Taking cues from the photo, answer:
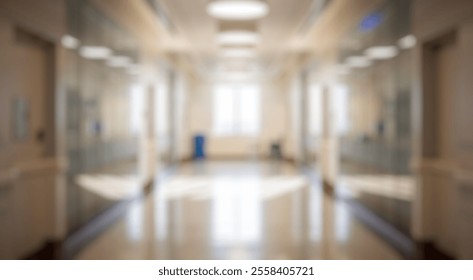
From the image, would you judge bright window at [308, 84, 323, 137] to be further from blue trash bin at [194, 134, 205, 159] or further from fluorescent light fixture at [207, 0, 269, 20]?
blue trash bin at [194, 134, 205, 159]

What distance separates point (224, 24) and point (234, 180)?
5.26 m

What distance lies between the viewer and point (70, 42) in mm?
8148

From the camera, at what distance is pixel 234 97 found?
3027 cm

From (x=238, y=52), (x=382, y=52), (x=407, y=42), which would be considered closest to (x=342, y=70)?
(x=382, y=52)

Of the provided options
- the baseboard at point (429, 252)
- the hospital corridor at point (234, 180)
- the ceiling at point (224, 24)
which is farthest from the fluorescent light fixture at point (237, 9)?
the baseboard at point (429, 252)

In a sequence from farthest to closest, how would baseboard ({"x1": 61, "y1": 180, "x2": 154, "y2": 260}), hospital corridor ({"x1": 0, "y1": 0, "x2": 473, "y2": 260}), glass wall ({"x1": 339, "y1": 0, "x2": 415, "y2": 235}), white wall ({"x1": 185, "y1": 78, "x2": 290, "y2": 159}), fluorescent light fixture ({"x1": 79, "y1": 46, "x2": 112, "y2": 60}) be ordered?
white wall ({"x1": 185, "y1": 78, "x2": 290, "y2": 159}), fluorescent light fixture ({"x1": 79, "y1": 46, "x2": 112, "y2": 60}), glass wall ({"x1": 339, "y1": 0, "x2": 415, "y2": 235}), baseboard ({"x1": 61, "y1": 180, "x2": 154, "y2": 260}), hospital corridor ({"x1": 0, "y1": 0, "x2": 473, "y2": 260})

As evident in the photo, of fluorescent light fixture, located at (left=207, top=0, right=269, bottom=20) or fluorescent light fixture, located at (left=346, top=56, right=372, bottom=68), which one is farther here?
fluorescent light fixture, located at (left=207, top=0, right=269, bottom=20)

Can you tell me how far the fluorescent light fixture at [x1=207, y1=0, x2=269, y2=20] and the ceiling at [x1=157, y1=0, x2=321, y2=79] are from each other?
0.64ft

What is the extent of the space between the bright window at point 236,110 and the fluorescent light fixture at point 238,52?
879 cm

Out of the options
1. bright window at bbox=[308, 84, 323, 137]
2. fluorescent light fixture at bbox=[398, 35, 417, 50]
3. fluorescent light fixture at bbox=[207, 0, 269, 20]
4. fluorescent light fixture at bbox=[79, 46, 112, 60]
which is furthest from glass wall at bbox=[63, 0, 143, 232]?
bright window at bbox=[308, 84, 323, 137]

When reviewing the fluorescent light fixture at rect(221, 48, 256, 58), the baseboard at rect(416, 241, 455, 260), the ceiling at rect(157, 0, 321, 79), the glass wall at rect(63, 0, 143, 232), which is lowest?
the baseboard at rect(416, 241, 455, 260)

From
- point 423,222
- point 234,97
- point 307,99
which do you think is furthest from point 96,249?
point 234,97

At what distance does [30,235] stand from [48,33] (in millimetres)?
3025

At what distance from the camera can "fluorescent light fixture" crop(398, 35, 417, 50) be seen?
25.9 feet
